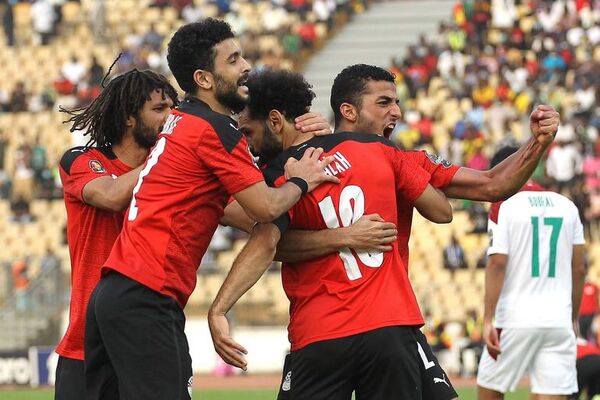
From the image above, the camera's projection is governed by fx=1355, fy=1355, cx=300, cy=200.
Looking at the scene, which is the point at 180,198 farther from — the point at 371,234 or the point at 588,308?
the point at 588,308

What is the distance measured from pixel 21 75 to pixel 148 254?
24.0m

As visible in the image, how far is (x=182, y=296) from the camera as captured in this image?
6.00 m

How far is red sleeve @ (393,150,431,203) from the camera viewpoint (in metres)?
6.29

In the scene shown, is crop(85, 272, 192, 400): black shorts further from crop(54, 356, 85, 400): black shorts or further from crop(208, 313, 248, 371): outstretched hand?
crop(54, 356, 85, 400): black shorts

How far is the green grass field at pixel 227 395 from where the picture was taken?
14.8m

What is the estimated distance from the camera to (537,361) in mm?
9195

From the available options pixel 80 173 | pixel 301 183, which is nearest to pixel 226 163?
pixel 301 183

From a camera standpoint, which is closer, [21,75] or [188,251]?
[188,251]

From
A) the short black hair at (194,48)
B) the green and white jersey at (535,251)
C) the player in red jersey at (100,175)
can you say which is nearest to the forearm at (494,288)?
the green and white jersey at (535,251)


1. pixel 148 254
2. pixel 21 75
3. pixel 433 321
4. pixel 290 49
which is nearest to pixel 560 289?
pixel 148 254

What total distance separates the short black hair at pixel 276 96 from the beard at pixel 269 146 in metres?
0.08

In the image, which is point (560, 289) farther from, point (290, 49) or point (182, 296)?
point (290, 49)

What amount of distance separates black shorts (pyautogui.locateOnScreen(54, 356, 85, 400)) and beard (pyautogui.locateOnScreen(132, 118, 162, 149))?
44.0 inches

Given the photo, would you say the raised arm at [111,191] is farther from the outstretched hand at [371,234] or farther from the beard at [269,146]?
the outstretched hand at [371,234]
